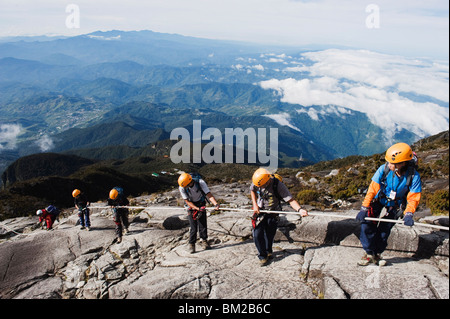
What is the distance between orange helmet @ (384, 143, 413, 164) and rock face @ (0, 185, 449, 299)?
301 centimetres

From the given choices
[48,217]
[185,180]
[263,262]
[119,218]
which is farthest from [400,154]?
[48,217]

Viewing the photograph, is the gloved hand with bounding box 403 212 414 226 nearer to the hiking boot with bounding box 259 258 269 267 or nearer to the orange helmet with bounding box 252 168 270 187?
the orange helmet with bounding box 252 168 270 187

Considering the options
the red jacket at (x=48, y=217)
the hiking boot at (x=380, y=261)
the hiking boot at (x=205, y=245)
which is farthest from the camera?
the red jacket at (x=48, y=217)

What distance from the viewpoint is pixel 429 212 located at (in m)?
12.1

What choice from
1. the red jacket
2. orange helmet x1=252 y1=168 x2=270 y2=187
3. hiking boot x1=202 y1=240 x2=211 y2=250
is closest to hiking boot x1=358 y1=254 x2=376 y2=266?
orange helmet x1=252 y1=168 x2=270 y2=187

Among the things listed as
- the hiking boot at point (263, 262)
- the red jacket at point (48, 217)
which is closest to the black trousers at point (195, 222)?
the hiking boot at point (263, 262)

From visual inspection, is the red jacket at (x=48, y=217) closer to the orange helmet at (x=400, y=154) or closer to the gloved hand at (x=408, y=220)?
the orange helmet at (x=400, y=154)

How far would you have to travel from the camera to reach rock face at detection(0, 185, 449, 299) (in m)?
6.59

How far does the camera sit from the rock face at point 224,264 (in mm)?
6594

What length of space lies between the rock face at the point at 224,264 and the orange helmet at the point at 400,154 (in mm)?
3010

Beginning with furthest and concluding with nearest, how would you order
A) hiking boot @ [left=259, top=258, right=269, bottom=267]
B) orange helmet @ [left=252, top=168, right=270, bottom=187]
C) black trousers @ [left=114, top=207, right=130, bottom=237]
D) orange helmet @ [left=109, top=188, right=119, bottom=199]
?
orange helmet @ [left=109, top=188, right=119, bottom=199], black trousers @ [left=114, top=207, right=130, bottom=237], hiking boot @ [left=259, top=258, right=269, bottom=267], orange helmet @ [left=252, top=168, right=270, bottom=187]
